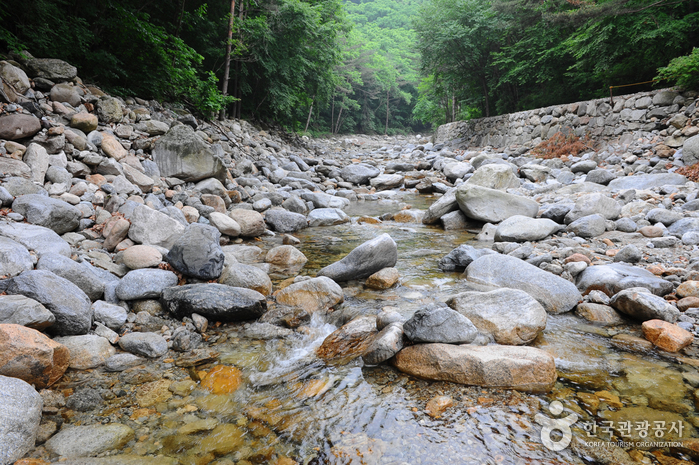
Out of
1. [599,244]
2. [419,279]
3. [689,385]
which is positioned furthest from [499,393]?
[599,244]

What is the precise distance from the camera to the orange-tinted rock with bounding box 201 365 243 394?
2.69 m

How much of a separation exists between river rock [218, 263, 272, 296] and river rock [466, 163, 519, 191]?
25.6 feet

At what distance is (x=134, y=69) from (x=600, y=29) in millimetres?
14276

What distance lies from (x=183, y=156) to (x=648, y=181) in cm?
1077

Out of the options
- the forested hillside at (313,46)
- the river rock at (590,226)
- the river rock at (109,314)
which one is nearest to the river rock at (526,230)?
the river rock at (590,226)

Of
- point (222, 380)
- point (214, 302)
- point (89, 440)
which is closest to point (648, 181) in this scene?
point (214, 302)

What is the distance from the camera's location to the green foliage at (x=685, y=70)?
884 centimetres

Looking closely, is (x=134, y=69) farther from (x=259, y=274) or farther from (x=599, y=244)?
(x=599, y=244)

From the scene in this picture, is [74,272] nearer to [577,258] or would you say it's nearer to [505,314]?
[505,314]

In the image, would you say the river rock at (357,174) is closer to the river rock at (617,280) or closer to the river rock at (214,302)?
the river rock at (617,280)

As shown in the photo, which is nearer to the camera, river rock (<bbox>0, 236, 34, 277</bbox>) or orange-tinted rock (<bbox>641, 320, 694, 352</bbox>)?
orange-tinted rock (<bbox>641, 320, 694, 352</bbox>)

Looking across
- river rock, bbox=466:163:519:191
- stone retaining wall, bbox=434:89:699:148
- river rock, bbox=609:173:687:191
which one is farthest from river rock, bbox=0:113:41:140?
stone retaining wall, bbox=434:89:699:148

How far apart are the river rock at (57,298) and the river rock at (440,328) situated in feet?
9.19

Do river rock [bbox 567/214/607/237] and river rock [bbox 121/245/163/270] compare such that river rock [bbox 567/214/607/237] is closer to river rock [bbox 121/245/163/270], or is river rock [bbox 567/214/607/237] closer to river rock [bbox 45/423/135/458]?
river rock [bbox 121/245/163/270]
